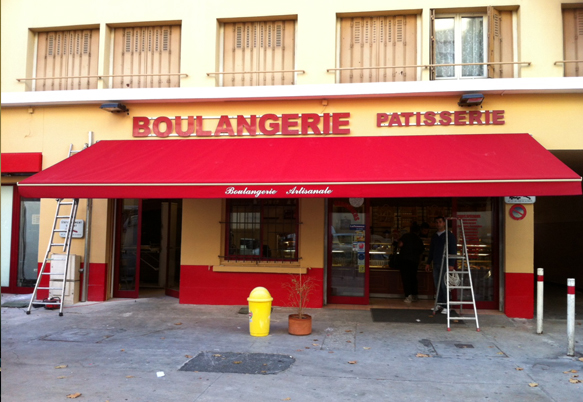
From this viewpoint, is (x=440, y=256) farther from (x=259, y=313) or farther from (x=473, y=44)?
(x=473, y=44)

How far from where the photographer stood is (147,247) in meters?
12.6

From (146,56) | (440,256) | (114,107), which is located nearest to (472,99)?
(440,256)

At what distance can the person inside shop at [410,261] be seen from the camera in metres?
10.8

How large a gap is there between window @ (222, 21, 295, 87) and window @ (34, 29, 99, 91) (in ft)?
10.4

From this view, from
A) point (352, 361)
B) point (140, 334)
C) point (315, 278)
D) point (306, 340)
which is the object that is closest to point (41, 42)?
point (140, 334)

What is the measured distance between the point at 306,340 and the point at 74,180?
15.6ft

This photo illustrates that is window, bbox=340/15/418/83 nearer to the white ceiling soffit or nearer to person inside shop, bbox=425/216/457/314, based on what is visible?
the white ceiling soffit

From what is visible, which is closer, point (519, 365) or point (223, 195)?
point (519, 365)

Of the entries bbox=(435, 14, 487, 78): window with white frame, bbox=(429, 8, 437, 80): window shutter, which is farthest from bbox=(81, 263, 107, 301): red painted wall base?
bbox=(435, 14, 487, 78): window with white frame

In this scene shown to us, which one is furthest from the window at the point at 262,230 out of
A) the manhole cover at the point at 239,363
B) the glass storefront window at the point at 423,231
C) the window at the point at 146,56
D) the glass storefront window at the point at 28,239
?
A: the glass storefront window at the point at 28,239

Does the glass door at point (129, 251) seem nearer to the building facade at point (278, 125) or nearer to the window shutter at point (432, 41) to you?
the building facade at point (278, 125)

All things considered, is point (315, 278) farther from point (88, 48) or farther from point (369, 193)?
point (88, 48)

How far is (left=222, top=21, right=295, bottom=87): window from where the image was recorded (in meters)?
10.4

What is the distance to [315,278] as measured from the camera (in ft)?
33.1
